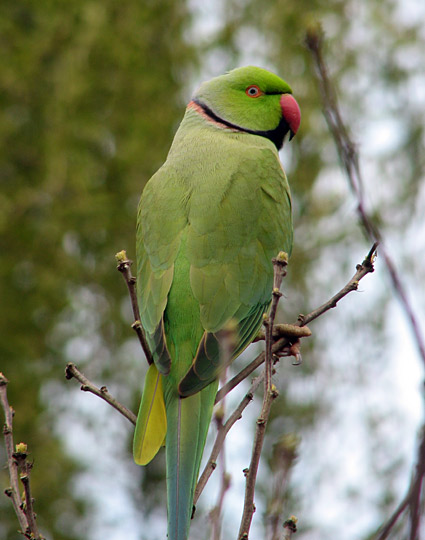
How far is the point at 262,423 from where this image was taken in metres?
1.32

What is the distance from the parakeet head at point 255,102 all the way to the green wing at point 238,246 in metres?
0.43

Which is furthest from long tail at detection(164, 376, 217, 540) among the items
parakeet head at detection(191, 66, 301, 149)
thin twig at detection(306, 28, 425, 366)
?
parakeet head at detection(191, 66, 301, 149)

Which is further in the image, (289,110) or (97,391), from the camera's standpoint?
(289,110)

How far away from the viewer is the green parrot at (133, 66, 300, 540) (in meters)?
1.83

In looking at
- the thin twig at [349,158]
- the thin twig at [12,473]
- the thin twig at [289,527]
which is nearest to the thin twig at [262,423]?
the thin twig at [289,527]

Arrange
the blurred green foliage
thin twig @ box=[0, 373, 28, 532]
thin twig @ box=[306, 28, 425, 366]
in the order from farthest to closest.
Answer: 1. the blurred green foliage
2. thin twig @ box=[0, 373, 28, 532]
3. thin twig @ box=[306, 28, 425, 366]

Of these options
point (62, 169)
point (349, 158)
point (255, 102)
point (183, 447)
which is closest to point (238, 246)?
point (183, 447)

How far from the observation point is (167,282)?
2059mm

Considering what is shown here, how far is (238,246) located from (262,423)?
910 millimetres

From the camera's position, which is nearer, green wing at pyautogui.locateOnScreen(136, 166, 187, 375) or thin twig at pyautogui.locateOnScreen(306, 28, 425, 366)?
thin twig at pyautogui.locateOnScreen(306, 28, 425, 366)

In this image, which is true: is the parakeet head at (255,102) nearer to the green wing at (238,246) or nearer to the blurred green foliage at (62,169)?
the green wing at (238,246)

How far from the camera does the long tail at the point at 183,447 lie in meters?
1.57

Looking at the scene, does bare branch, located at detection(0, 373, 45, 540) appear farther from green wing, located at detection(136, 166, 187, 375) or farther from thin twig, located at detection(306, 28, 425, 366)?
thin twig, located at detection(306, 28, 425, 366)

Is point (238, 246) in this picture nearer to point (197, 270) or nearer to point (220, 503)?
point (197, 270)
